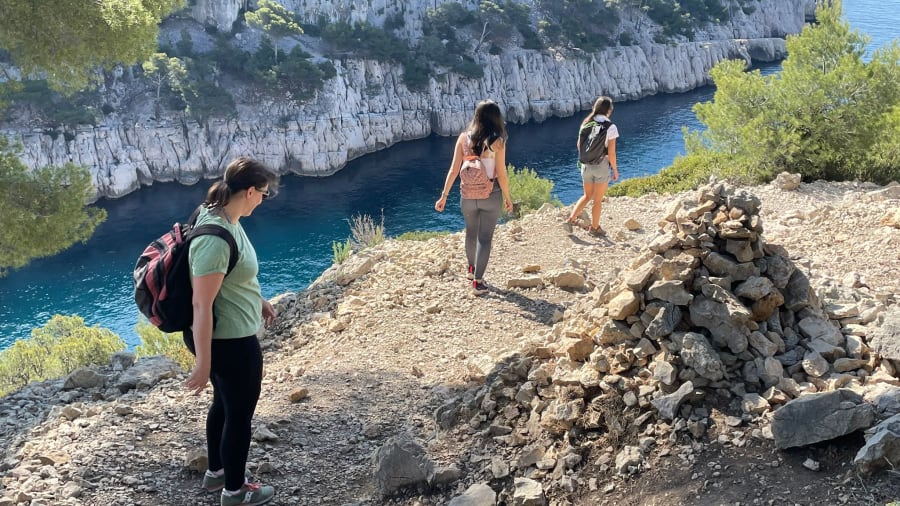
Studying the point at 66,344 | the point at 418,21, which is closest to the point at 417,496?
the point at 66,344

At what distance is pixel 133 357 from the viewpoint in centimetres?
779

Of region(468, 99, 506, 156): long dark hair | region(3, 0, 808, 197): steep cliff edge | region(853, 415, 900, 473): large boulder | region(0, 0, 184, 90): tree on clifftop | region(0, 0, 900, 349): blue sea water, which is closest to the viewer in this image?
region(853, 415, 900, 473): large boulder

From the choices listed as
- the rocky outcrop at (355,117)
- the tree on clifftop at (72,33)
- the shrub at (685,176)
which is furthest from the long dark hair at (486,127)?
the rocky outcrop at (355,117)

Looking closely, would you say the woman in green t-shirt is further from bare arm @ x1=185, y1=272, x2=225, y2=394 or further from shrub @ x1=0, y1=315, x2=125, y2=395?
shrub @ x1=0, y1=315, x2=125, y2=395

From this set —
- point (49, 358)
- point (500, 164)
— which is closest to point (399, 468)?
point (500, 164)

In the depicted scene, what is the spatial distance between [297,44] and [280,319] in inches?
2037

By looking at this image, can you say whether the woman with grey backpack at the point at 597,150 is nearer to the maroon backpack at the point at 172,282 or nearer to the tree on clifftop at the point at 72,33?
the tree on clifftop at the point at 72,33

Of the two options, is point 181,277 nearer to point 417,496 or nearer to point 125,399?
point 417,496

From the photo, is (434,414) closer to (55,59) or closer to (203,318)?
(203,318)

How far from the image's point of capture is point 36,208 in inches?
367

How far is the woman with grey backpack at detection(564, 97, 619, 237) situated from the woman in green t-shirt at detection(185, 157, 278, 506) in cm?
584

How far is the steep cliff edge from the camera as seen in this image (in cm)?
4662

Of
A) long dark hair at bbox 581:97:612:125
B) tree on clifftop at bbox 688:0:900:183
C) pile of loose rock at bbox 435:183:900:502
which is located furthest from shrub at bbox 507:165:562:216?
pile of loose rock at bbox 435:183:900:502

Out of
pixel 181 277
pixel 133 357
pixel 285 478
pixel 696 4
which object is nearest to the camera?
pixel 181 277
